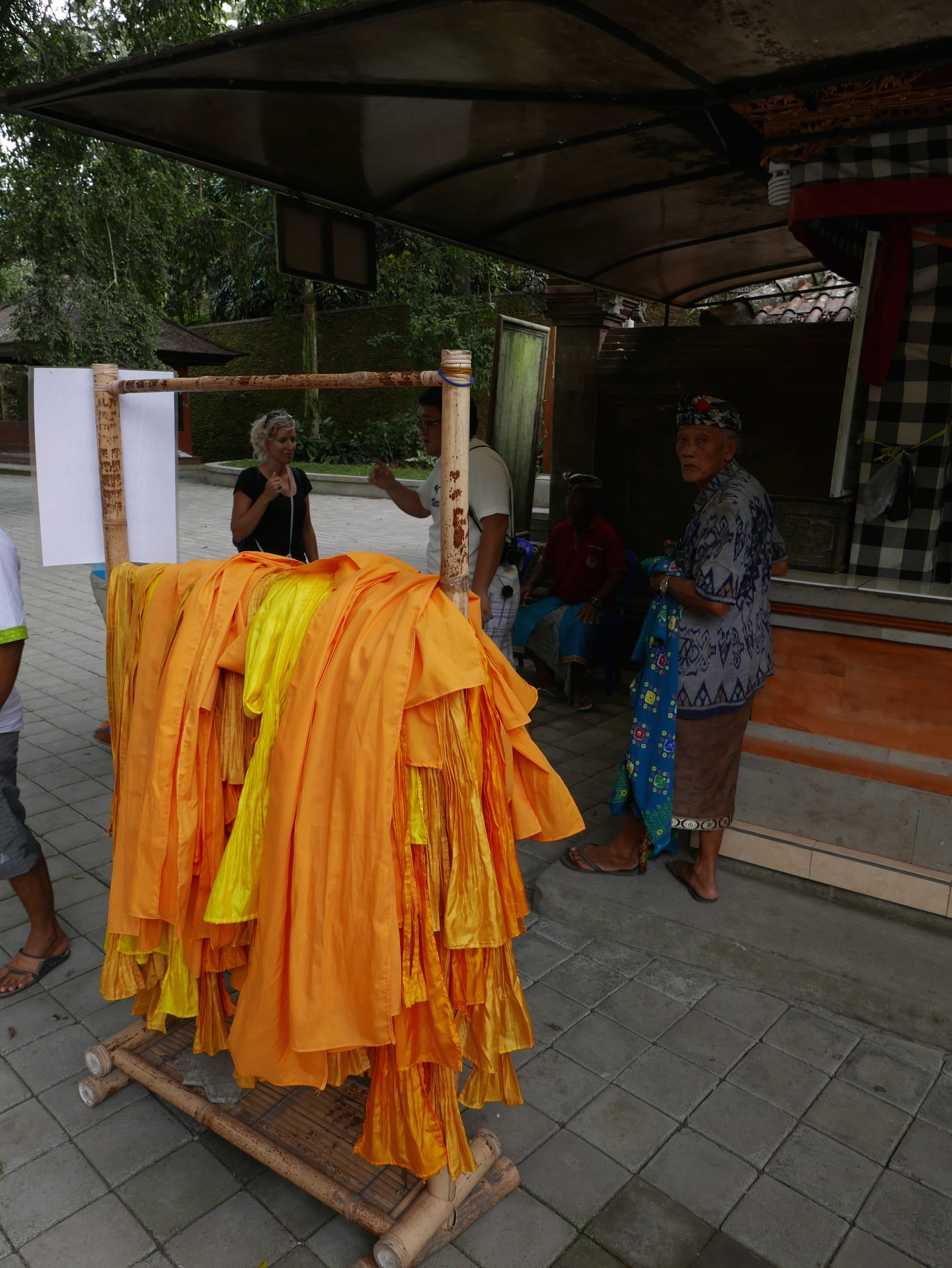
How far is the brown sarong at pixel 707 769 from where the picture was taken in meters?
3.20

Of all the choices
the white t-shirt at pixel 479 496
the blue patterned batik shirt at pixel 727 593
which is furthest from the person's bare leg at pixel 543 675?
the blue patterned batik shirt at pixel 727 593

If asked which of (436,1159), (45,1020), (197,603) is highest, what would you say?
(197,603)

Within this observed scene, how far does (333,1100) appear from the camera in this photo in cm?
239

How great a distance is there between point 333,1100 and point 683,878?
1.58 meters

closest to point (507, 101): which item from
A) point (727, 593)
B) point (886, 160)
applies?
point (886, 160)

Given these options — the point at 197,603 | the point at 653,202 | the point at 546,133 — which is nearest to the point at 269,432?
the point at 546,133

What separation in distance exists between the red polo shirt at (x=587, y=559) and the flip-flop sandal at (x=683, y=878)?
2662 mm

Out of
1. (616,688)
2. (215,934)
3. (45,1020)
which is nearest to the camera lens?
(215,934)

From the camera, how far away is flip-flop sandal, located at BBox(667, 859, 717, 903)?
329 cm

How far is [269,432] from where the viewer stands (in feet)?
14.8

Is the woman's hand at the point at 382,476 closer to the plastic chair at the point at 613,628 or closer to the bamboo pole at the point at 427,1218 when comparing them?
the bamboo pole at the point at 427,1218

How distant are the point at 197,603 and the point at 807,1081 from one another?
7.28 feet

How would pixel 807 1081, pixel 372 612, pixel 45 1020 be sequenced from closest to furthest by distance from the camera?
pixel 372 612 < pixel 807 1081 < pixel 45 1020

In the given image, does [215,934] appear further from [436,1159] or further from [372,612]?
[372,612]
